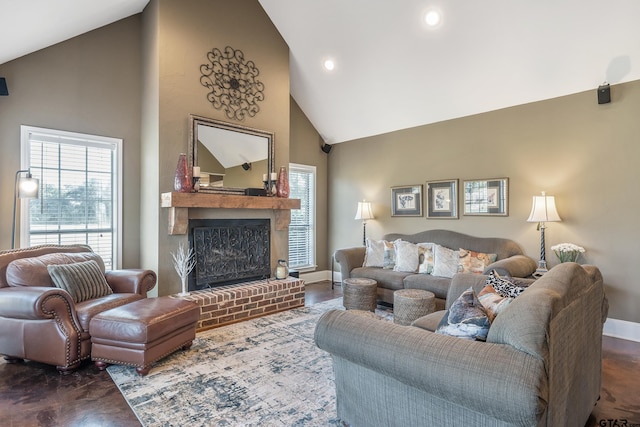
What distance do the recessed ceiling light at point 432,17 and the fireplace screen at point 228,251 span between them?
3.23 metres

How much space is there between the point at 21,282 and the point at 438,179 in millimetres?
4996

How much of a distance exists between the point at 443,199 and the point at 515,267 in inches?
63.0

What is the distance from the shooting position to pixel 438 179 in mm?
5156

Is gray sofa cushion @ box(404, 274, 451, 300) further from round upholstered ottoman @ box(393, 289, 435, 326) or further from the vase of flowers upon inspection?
the vase of flowers

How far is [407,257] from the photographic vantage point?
15.6 ft

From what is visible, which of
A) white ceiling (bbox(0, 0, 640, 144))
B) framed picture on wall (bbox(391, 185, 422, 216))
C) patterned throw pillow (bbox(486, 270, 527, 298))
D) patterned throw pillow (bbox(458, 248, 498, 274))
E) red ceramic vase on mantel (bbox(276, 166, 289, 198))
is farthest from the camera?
framed picture on wall (bbox(391, 185, 422, 216))

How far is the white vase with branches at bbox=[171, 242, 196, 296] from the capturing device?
13.1ft

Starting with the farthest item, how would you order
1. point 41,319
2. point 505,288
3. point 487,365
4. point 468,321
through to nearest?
point 41,319
point 505,288
point 468,321
point 487,365

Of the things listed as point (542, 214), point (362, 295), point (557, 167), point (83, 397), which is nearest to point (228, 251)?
point (362, 295)

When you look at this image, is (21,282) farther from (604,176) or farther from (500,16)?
(604,176)

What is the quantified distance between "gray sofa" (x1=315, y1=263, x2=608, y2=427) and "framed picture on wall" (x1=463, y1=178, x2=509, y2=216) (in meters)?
2.54

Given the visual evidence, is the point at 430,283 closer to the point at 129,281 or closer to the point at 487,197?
the point at 487,197

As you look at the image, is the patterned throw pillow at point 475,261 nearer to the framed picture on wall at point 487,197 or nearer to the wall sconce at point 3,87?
the framed picture on wall at point 487,197

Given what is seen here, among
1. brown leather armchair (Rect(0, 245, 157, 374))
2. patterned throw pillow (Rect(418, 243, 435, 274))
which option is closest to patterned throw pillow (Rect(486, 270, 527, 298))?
patterned throw pillow (Rect(418, 243, 435, 274))
